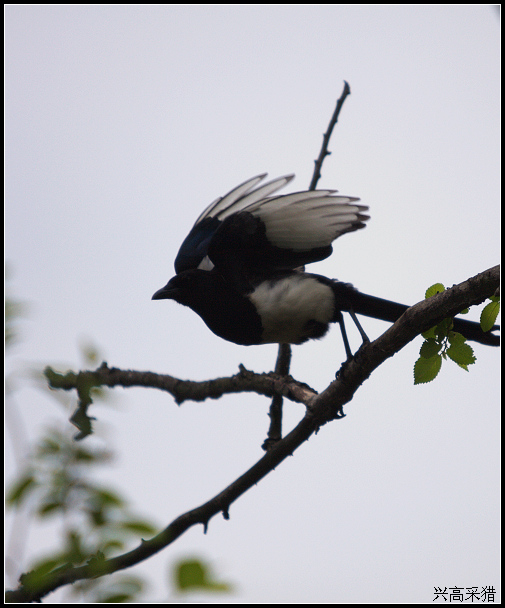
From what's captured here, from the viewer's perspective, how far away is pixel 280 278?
3529 mm

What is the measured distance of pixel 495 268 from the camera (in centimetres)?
201

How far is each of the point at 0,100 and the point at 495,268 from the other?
7.90ft

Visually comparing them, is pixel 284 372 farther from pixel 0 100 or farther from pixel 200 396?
pixel 0 100

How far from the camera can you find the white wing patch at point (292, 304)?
3381mm

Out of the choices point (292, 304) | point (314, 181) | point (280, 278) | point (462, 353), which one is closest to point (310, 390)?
point (292, 304)

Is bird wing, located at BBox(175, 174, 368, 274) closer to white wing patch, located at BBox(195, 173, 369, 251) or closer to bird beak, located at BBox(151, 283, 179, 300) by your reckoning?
white wing patch, located at BBox(195, 173, 369, 251)

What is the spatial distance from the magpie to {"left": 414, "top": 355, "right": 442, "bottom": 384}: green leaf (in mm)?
748

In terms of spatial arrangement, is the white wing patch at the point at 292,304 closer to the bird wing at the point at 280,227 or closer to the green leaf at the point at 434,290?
the bird wing at the point at 280,227

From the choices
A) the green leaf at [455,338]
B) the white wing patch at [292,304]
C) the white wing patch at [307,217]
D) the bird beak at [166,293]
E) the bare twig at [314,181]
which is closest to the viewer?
the green leaf at [455,338]

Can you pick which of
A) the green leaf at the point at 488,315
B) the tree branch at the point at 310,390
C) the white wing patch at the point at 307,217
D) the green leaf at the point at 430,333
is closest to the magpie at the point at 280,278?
the white wing patch at the point at 307,217

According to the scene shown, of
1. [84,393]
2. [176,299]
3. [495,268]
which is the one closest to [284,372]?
[176,299]

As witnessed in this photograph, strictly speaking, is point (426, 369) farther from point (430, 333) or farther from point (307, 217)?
point (307, 217)

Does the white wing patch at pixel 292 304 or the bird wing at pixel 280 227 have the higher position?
the bird wing at pixel 280 227

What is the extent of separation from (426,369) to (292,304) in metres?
1.21
